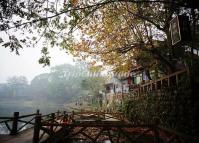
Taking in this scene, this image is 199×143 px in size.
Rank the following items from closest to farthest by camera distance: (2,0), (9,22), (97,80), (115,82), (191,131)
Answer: (2,0) < (9,22) < (191,131) < (115,82) < (97,80)

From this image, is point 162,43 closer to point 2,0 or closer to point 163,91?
point 163,91

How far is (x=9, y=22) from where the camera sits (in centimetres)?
750

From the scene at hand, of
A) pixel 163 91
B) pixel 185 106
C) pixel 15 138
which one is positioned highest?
pixel 163 91

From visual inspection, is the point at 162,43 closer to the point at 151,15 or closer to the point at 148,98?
the point at 151,15

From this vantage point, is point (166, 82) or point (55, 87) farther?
point (55, 87)

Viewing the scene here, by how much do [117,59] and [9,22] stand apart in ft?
39.3

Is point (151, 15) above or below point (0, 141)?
above

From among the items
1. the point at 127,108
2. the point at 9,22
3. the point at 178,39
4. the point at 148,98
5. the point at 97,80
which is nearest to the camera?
the point at 9,22

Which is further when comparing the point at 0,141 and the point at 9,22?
the point at 0,141

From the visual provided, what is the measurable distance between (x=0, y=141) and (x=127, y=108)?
45.4 feet

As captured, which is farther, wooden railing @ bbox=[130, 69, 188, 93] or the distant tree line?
the distant tree line

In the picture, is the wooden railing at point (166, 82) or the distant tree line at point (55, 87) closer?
the wooden railing at point (166, 82)

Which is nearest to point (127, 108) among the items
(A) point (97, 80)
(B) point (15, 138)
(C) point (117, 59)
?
(C) point (117, 59)

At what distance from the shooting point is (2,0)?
6.86 meters
